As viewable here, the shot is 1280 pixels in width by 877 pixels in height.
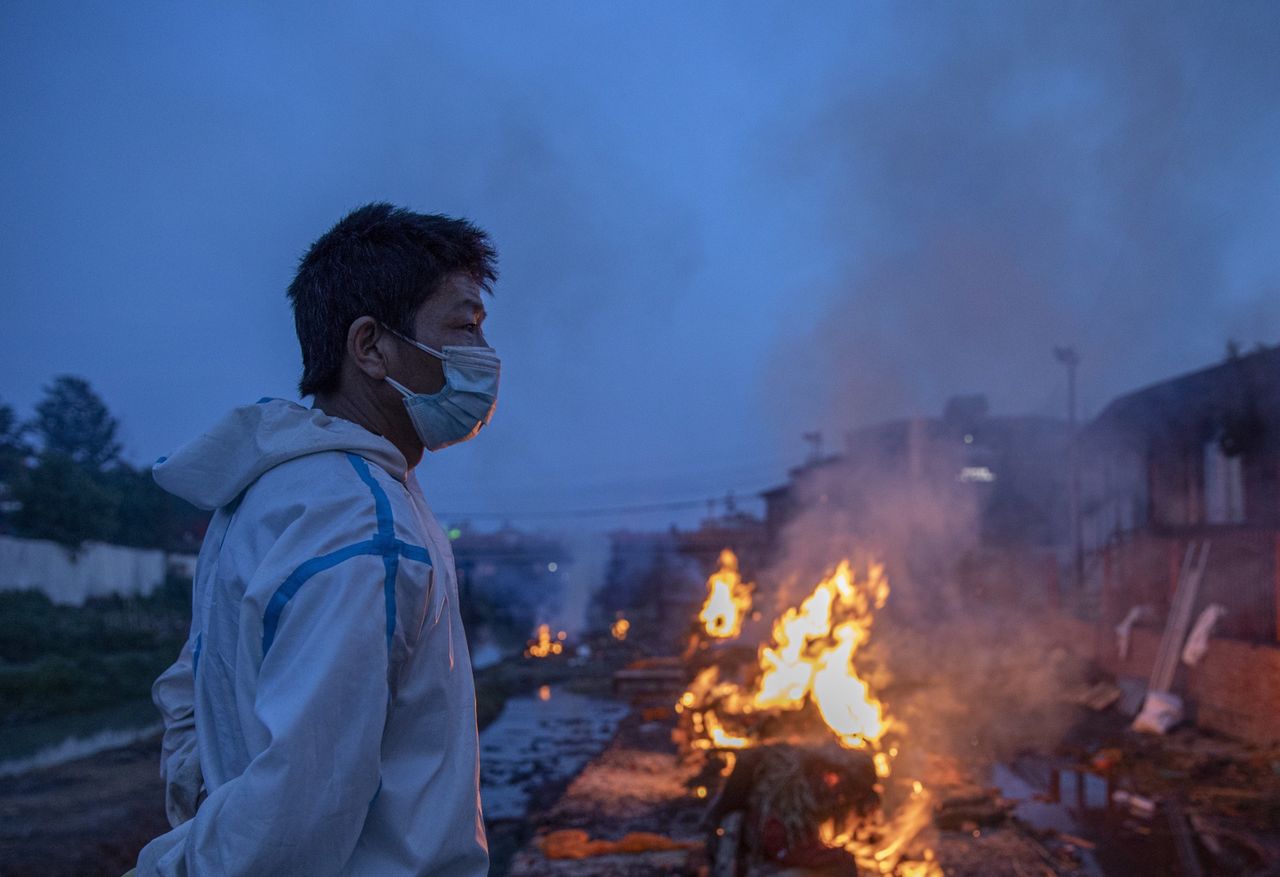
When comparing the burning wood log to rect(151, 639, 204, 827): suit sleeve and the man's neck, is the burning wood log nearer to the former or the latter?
rect(151, 639, 204, 827): suit sleeve

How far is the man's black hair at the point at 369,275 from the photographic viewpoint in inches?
65.6

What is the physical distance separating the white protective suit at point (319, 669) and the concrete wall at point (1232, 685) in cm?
1270

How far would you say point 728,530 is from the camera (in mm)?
41781

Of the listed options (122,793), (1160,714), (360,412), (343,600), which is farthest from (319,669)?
(1160,714)

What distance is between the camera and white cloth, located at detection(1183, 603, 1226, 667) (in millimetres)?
13062

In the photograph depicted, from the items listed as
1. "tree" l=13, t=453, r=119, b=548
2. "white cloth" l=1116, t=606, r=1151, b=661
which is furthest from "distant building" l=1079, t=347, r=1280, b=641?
"tree" l=13, t=453, r=119, b=548

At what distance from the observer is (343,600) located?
1.20m

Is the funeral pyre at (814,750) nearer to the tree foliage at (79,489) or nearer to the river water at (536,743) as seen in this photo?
the river water at (536,743)

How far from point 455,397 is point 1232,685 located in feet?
45.0

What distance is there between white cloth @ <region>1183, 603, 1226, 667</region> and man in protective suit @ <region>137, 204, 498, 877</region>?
1433 centimetres

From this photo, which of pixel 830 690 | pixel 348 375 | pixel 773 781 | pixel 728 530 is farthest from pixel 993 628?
pixel 728 530

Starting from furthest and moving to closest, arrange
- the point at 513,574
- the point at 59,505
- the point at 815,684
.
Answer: the point at 513,574 < the point at 59,505 < the point at 815,684

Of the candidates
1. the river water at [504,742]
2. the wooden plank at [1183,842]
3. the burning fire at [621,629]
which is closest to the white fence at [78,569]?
the river water at [504,742]

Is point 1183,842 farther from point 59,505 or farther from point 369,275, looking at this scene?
point 59,505
